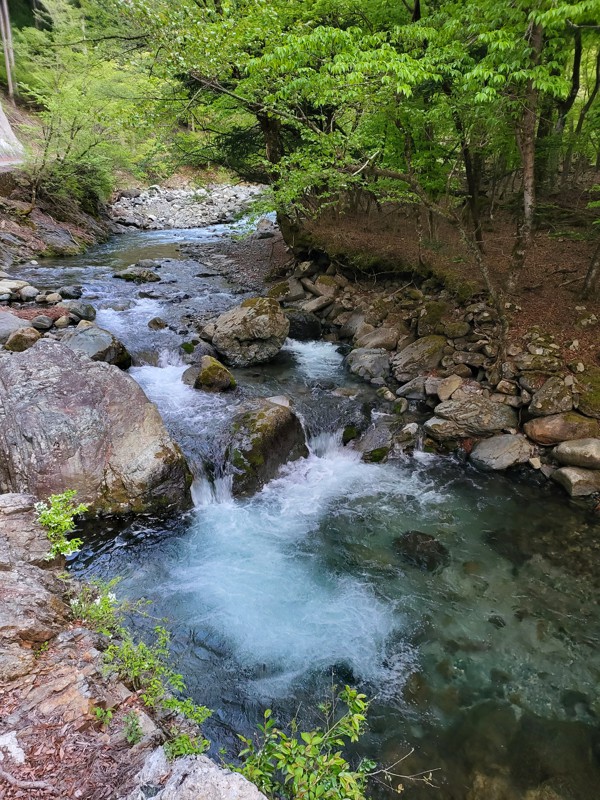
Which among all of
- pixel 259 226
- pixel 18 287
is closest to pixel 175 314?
pixel 18 287

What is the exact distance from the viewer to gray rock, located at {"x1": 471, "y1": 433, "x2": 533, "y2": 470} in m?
8.55

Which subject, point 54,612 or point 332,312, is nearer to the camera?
point 54,612

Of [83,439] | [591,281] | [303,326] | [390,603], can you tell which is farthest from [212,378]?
[591,281]

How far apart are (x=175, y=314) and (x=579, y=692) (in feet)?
42.5

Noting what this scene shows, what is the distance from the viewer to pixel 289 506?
7879mm

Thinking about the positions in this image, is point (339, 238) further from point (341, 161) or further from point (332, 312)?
point (341, 161)

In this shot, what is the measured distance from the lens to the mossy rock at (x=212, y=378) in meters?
10.1

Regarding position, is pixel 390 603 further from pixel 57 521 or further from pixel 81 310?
pixel 81 310

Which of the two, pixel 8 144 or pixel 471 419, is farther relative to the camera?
pixel 8 144

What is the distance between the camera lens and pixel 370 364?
11.6 metres

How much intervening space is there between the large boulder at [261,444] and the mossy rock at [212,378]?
1.45 metres

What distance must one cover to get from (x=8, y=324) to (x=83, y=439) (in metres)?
5.36

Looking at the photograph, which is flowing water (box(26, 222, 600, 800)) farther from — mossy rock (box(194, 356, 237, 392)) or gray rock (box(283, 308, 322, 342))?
gray rock (box(283, 308, 322, 342))

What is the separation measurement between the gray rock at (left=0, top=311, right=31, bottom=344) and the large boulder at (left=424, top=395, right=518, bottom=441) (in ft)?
31.5
